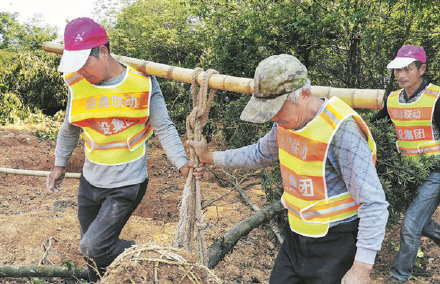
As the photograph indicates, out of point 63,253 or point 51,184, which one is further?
point 63,253

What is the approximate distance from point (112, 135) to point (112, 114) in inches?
6.2

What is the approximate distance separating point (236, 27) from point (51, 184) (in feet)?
22.0

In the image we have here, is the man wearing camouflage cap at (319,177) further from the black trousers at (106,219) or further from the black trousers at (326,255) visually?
the black trousers at (106,219)

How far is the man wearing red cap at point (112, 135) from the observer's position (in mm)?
2586

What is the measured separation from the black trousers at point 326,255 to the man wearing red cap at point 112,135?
0.91 metres

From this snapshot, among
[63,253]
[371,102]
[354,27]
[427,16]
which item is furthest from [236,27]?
[371,102]

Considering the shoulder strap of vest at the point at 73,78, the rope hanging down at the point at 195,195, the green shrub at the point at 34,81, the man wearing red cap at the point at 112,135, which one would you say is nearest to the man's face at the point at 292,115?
the rope hanging down at the point at 195,195

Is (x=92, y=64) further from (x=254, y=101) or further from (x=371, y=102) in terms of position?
(x=371, y=102)

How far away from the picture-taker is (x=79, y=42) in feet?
7.76

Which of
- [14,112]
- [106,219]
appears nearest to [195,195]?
[106,219]

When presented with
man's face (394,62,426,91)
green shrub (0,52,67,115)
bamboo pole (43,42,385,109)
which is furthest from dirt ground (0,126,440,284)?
green shrub (0,52,67,115)

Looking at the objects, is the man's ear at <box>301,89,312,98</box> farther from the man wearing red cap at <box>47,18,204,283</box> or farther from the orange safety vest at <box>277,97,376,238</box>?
the man wearing red cap at <box>47,18,204,283</box>

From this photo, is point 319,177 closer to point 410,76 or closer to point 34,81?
point 410,76

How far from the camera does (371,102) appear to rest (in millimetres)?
2000
